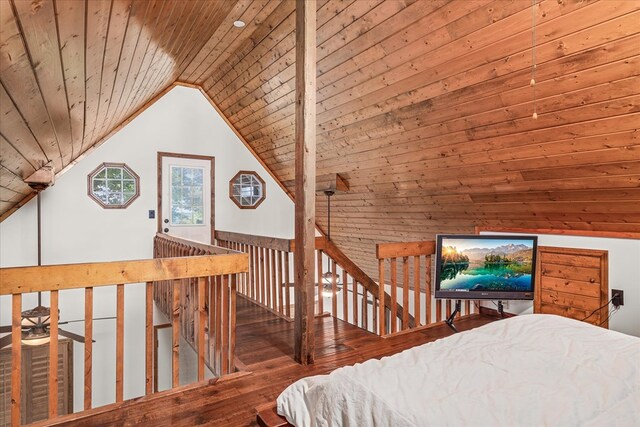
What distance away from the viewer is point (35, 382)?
16.0 ft

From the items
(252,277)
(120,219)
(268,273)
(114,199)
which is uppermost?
(114,199)

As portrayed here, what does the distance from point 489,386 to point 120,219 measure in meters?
5.33

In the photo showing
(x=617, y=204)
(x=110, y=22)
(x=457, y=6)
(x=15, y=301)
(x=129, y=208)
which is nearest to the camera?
(x=110, y=22)

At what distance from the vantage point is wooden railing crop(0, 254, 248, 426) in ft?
6.36

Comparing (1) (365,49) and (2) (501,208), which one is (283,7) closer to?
(1) (365,49)

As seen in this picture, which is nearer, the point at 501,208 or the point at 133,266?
the point at 133,266

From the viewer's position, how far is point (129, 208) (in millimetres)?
5395

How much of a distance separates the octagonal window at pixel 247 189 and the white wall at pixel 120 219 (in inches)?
4.0

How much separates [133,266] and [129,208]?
11.9 feet

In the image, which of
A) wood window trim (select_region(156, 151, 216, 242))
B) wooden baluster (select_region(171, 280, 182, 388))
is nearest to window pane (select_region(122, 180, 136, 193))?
wood window trim (select_region(156, 151, 216, 242))

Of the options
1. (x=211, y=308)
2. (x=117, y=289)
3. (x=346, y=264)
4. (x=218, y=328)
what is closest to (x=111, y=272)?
(x=117, y=289)

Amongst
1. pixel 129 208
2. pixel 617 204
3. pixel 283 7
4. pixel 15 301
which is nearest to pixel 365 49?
pixel 283 7

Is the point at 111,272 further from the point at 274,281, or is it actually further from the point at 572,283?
the point at 572,283

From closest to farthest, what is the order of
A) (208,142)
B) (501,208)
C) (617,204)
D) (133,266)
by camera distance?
1. (133,266)
2. (617,204)
3. (501,208)
4. (208,142)
